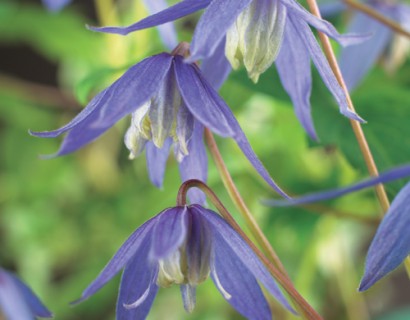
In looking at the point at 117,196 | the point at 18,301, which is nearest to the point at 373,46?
the point at 18,301

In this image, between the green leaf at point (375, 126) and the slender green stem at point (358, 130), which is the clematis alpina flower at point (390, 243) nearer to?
the slender green stem at point (358, 130)

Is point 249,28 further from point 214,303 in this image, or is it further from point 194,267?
point 214,303

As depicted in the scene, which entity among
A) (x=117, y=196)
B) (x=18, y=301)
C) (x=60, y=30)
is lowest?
(x=117, y=196)

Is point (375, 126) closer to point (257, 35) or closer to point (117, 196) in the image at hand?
point (257, 35)

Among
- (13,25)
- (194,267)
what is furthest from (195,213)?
(13,25)

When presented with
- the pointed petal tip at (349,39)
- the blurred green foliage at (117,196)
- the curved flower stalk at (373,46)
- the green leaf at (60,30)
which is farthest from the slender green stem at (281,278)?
the green leaf at (60,30)

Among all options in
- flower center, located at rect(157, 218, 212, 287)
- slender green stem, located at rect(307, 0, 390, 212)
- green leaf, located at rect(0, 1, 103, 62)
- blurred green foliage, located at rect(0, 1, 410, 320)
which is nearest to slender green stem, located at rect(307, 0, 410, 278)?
slender green stem, located at rect(307, 0, 390, 212)
